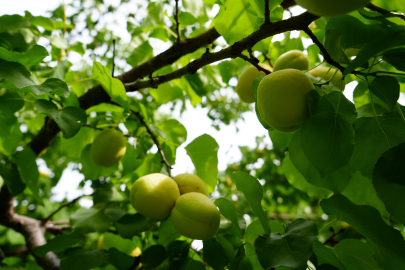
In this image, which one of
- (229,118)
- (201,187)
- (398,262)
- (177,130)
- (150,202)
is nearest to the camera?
(398,262)

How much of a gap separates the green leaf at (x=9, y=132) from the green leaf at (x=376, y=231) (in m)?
1.15

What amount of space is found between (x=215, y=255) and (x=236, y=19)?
74 centimetres

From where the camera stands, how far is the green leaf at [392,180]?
2.00 ft

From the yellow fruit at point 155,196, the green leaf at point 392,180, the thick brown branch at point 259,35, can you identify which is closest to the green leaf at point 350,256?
the green leaf at point 392,180

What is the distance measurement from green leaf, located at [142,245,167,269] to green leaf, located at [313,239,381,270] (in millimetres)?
472

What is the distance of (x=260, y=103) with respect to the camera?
70 centimetres

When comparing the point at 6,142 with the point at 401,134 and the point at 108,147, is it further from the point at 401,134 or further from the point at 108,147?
the point at 401,134

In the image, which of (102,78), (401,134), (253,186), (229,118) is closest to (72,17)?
(229,118)

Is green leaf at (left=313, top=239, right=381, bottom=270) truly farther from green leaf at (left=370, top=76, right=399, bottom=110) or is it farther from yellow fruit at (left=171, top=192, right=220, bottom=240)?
green leaf at (left=370, top=76, right=399, bottom=110)

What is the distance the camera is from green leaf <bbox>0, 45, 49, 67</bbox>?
81 centimetres

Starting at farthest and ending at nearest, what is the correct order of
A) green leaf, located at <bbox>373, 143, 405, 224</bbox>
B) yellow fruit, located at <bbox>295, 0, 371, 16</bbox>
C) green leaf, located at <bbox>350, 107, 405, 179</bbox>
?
1. green leaf, located at <bbox>350, 107, 405, 179</bbox>
2. green leaf, located at <bbox>373, 143, 405, 224</bbox>
3. yellow fruit, located at <bbox>295, 0, 371, 16</bbox>

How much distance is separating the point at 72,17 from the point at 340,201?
3.01 m

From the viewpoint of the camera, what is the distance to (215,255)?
0.85 m

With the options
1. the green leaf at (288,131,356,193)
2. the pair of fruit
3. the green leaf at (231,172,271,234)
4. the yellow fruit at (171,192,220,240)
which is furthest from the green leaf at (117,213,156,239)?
the green leaf at (288,131,356,193)
